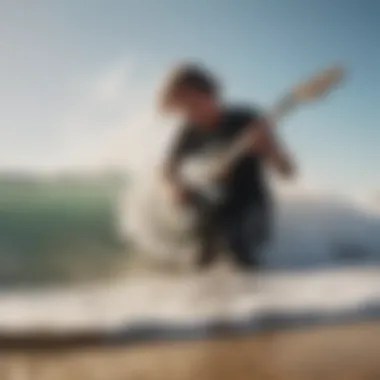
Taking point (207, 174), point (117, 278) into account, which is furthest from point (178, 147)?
point (117, 278)

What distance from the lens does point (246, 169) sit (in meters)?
0.97

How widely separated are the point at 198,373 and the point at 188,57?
401 mm

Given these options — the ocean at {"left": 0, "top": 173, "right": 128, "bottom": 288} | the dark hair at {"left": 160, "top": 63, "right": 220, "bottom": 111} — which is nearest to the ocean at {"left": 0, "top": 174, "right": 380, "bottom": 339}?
the ocean at {"left": 0, "top": 173, "right": 128, "bottom": 288}

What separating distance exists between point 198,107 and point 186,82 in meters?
0.04

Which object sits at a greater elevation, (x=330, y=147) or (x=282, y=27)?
(x=282, y=27)

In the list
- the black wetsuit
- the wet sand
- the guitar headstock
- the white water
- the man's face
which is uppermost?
the guitar headstock

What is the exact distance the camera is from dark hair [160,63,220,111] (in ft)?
3.16

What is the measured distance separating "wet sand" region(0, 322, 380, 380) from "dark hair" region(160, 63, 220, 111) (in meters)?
0.31

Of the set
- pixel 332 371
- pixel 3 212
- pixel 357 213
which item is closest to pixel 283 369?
pixel 332 371

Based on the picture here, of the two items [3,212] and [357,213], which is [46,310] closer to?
[3,212]

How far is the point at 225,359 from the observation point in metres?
0.93

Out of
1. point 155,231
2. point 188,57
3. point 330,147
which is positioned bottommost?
point 155,231

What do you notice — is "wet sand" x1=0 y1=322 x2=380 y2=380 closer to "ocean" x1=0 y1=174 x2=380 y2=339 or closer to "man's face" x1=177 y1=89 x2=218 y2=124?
"ocean" x1=0 y1=174 x2=380 y2=339

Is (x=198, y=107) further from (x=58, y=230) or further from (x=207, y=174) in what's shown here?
(x=58, y=230)
